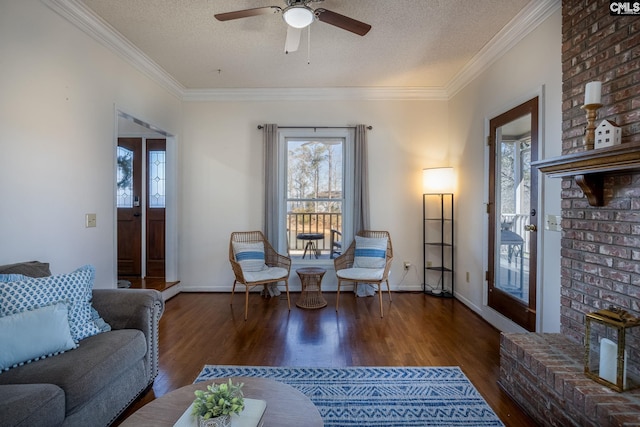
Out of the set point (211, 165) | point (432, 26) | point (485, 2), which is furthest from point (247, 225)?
point (485, 2)

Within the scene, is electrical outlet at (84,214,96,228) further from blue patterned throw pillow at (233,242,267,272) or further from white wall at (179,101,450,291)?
white wall at (179,101,450,291)

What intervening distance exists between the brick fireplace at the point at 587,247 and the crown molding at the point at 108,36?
381 centimetres

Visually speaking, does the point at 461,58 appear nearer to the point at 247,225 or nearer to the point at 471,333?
the point at 471,333

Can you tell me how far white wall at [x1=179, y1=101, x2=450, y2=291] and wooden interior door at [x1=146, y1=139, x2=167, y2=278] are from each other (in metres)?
0.98

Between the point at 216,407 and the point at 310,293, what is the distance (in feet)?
10.2

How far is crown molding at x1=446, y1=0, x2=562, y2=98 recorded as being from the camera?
97.5 inches

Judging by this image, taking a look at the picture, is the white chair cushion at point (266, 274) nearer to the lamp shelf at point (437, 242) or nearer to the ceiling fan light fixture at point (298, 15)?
the lamp shelf at point (437, 242)

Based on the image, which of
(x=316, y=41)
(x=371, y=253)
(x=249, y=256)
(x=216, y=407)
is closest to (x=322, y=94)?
(x=316, y=41)

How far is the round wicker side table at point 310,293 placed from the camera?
3816 mm

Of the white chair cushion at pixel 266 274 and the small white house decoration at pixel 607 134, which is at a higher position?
the small white house decoration at pixel 607 134

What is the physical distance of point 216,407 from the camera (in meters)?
1.11

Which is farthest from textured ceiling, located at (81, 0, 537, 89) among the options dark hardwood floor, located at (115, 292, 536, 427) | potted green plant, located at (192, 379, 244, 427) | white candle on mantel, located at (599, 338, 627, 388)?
dark hardwood floor, located at (115, 292, 536, 427)

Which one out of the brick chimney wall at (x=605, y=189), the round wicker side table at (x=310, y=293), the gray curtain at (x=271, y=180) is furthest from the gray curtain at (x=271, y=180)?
the brick chimney wall at (x=605, y=189)

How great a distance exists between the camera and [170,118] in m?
4.16
